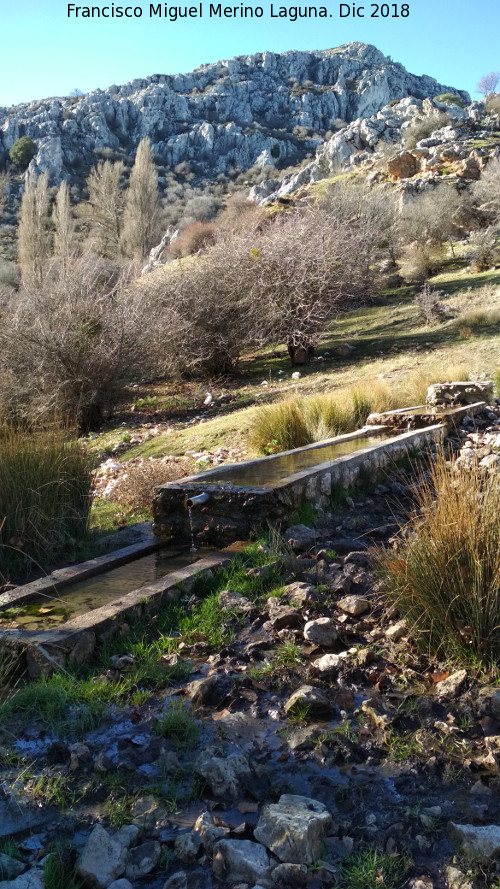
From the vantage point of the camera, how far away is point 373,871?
189 centimetres

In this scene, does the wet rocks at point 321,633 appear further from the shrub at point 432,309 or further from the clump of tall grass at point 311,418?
the shrub at point 432,309

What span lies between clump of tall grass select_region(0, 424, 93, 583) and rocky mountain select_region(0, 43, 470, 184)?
201 feet

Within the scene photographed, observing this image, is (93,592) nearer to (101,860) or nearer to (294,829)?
(101,860)

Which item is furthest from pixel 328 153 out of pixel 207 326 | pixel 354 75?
pixel 354 75

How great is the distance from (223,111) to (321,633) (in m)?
90.2

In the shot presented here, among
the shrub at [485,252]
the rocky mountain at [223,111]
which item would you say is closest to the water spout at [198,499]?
the shrub at [485,252]

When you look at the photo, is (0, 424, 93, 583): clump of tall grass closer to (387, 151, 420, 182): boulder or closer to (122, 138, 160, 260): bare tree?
(387, 151, 420, 182): boulder

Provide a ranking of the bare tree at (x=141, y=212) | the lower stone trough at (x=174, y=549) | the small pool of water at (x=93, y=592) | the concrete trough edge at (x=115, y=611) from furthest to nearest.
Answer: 1. the bare tree at (x=141, y=212)
2. the small pool of water at (x=93, y=592)
3. the lower stone trough at (x=174, y=549)
4. the concrete trough edge at (x=115, y=611)

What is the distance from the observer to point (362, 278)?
17469 mm

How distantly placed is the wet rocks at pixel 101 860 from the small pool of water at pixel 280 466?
330 cm

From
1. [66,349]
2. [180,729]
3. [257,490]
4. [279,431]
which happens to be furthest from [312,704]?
[66,349]

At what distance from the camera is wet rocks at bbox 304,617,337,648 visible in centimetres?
331

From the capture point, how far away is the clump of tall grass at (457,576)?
9.79 feet

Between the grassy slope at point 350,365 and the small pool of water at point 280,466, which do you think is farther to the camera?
the grassy slope at point 350,365
